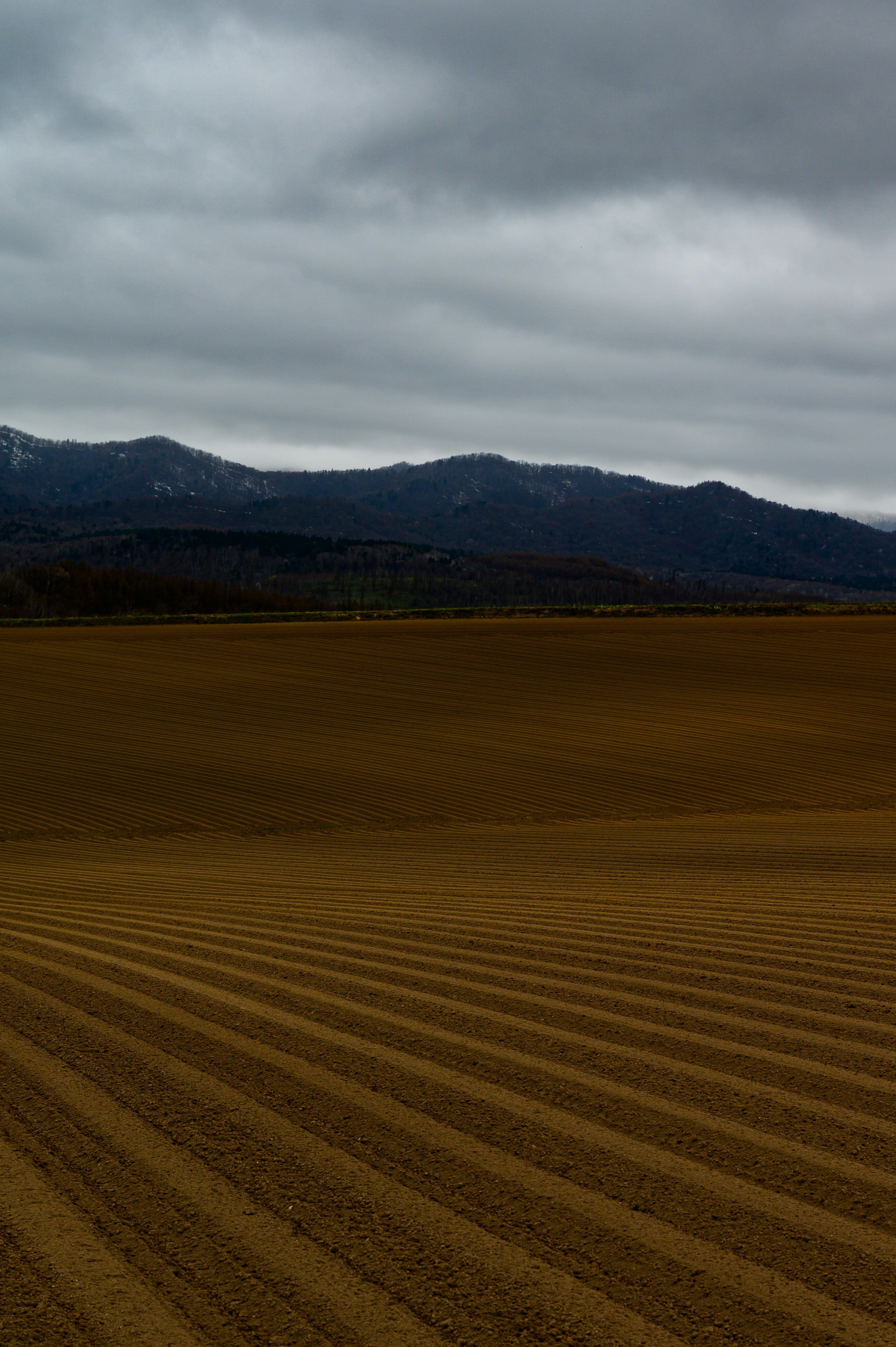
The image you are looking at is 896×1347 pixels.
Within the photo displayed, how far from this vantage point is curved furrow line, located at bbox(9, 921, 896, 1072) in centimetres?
416

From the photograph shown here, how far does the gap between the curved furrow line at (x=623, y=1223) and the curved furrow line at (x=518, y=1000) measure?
771 mm

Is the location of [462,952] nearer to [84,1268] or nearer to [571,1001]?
[571,1001]

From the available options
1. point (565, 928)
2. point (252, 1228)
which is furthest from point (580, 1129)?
point (565, 928)

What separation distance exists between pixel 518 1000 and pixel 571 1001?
0.27 metres

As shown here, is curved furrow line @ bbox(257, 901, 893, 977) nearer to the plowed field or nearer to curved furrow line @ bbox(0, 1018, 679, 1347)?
the plowed field

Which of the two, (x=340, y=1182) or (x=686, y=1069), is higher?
(x=686, y=1069)

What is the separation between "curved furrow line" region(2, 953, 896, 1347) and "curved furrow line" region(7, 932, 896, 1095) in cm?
77

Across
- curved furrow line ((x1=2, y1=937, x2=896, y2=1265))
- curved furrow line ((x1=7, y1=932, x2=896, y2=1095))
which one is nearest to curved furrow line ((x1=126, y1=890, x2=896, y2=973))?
curved furrow line ((x1=7, y1=932, x2=896, y2=1095))

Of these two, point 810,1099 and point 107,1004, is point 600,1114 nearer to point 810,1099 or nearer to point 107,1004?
point 810,1099

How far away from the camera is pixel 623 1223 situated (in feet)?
9.79

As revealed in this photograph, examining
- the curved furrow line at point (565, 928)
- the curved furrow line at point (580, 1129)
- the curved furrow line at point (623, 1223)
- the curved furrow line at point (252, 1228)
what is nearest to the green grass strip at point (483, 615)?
the curved furrow line at point (565, 928)

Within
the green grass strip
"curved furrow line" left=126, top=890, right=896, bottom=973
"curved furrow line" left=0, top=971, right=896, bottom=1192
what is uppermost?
the green grass strip

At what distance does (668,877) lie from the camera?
927 centimetres

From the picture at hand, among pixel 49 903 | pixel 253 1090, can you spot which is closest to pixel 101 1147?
pixel 253 1090
